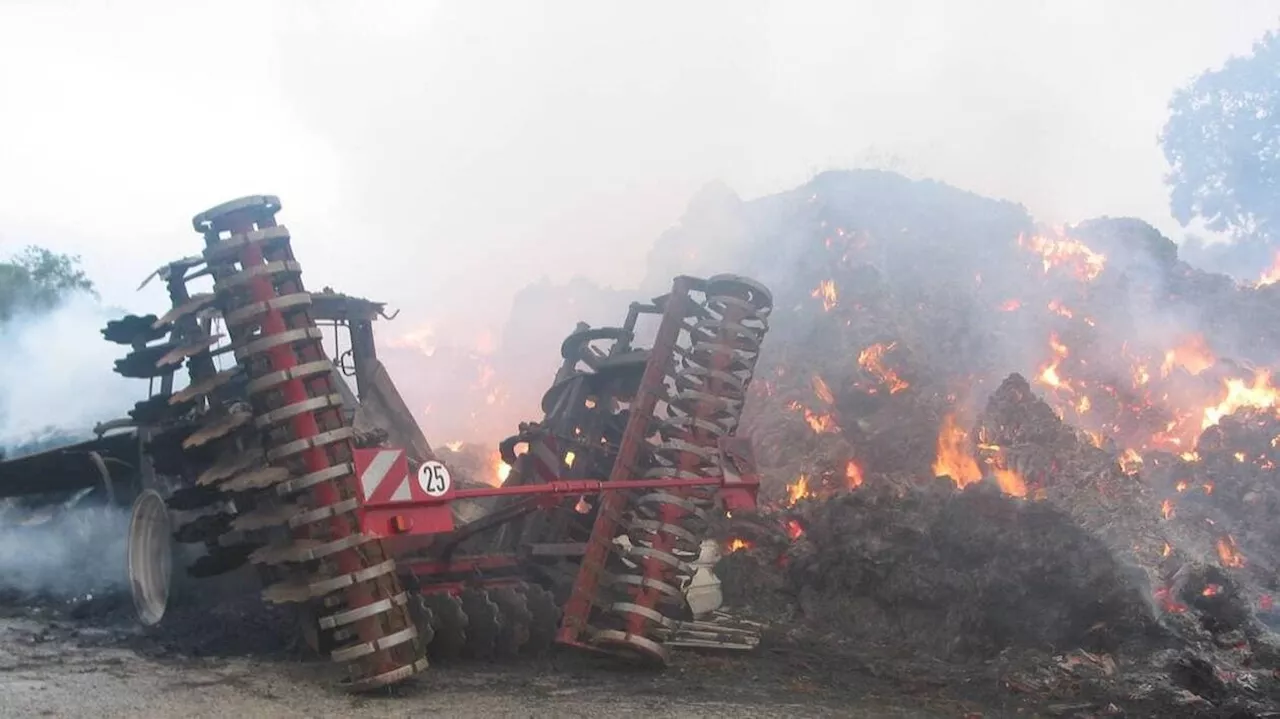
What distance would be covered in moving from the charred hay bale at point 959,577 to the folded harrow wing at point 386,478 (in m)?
1.77

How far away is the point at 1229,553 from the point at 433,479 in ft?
43.2

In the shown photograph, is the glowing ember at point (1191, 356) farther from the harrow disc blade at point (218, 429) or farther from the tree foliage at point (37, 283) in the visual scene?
the tree foliage at point (37, 283)

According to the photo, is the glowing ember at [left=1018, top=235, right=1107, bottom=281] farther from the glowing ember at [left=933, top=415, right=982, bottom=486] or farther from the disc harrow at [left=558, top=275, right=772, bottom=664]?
the disc harrow at [left=558, top=275, right=772, bottom=664]

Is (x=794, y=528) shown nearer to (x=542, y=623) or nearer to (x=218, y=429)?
(x=542, y=623)

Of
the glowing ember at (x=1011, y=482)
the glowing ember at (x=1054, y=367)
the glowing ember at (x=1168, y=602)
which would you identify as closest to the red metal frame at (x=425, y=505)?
the glowing ember at (x=1168, y=602)

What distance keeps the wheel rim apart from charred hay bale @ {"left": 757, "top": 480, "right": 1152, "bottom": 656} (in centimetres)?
693

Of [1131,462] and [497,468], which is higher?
[1131,462]

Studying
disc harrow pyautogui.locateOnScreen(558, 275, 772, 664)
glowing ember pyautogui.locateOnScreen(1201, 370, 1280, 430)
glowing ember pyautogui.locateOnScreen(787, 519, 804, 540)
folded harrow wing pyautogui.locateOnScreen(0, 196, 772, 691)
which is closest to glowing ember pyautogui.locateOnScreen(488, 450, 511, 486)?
glowing ember pyautogui.locateOnScreen(787, 519, 804, 540)

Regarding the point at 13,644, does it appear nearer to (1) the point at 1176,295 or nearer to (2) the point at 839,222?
(2) the point at 839,222

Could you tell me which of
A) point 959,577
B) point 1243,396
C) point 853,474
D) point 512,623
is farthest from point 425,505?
point 1243,396

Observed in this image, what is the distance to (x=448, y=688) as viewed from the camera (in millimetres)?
6227

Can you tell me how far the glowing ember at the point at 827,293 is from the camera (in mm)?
22500

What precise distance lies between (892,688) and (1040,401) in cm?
937

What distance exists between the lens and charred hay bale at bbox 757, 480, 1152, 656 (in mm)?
8352
